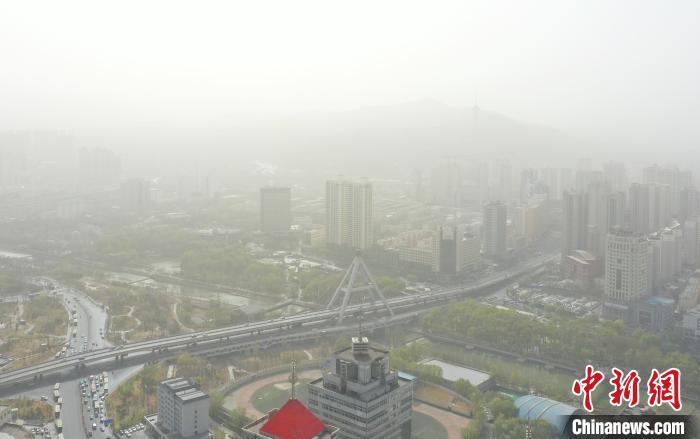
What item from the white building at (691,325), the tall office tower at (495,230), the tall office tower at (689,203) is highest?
the tall office tower at (689,203)

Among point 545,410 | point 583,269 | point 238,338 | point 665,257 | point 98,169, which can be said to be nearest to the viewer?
point 545,410

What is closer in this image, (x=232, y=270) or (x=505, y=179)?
(x=232, y=270)

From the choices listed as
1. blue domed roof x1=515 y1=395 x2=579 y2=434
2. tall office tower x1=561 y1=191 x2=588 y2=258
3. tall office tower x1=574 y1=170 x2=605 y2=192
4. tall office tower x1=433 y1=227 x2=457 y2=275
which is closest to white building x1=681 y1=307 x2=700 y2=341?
blue domed roof x1=515 y1=395 x2=579 y2=434

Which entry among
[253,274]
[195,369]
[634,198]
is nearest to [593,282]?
[634,198]

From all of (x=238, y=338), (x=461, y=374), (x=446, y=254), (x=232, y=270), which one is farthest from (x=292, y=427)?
(x=232, y=270)

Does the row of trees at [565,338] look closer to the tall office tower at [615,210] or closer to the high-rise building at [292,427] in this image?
the tall office tower at [615,210]

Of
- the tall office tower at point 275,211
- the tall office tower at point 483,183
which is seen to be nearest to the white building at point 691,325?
the tall office tower at point 275,211

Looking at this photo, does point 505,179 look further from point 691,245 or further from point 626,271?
point 626,271
